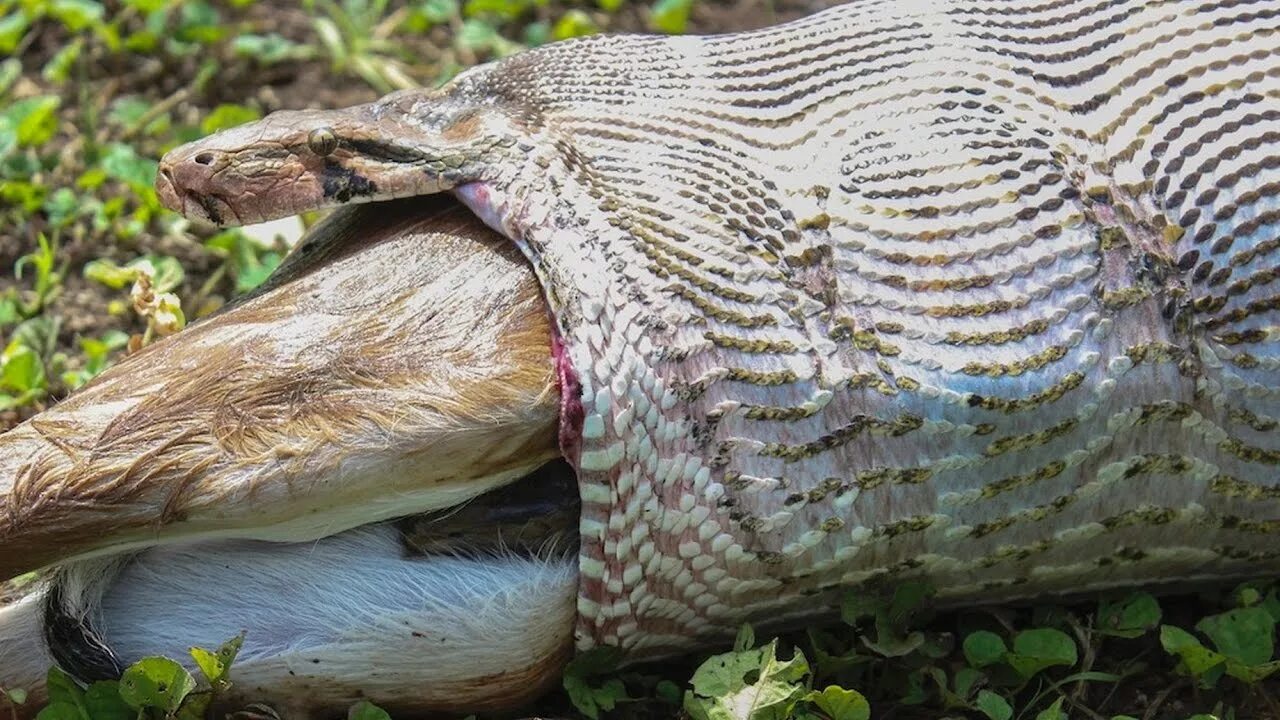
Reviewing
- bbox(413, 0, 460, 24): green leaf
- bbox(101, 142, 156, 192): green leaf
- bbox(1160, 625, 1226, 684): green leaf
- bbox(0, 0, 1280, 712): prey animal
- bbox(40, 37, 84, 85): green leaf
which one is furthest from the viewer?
bbox(413, 0, 460, 24): green leaf

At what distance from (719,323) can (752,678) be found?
490 millimetres

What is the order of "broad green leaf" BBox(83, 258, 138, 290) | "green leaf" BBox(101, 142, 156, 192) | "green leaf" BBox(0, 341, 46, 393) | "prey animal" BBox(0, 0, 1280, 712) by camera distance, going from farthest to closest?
"green leaf" BBox(101, 142, 156, 192) → "broad green leaf" BBox(83, 258, 138, 290) → "green leaf" BBox(0, 341, 46, 393) → "prey animal" BBox(0, 0, 1280, 712)

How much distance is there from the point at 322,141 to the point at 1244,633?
1486mm

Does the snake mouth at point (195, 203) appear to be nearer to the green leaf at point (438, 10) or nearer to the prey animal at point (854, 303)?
the prey animal at point (854, 303)

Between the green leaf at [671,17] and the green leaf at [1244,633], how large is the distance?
2.11 metres

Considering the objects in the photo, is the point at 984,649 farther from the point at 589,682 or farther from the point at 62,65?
the point at 62,65

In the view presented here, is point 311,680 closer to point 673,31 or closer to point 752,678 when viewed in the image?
point 752,678

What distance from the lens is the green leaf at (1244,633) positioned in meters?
2.50

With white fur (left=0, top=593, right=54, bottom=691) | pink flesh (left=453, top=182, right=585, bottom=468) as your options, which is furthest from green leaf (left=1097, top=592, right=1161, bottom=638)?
white fur (left=0, top=593, right=54, bottom=691)

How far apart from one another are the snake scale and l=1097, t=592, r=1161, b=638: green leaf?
71mm

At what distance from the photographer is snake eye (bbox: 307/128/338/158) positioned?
2.36 metres

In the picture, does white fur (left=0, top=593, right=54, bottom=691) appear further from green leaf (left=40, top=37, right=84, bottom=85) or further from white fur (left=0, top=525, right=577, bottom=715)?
green leaf (left=40, top=37, right=84, bottom=85)

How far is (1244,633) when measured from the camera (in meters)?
2.53

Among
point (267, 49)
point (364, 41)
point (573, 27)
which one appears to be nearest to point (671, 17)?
point (573, 27)
